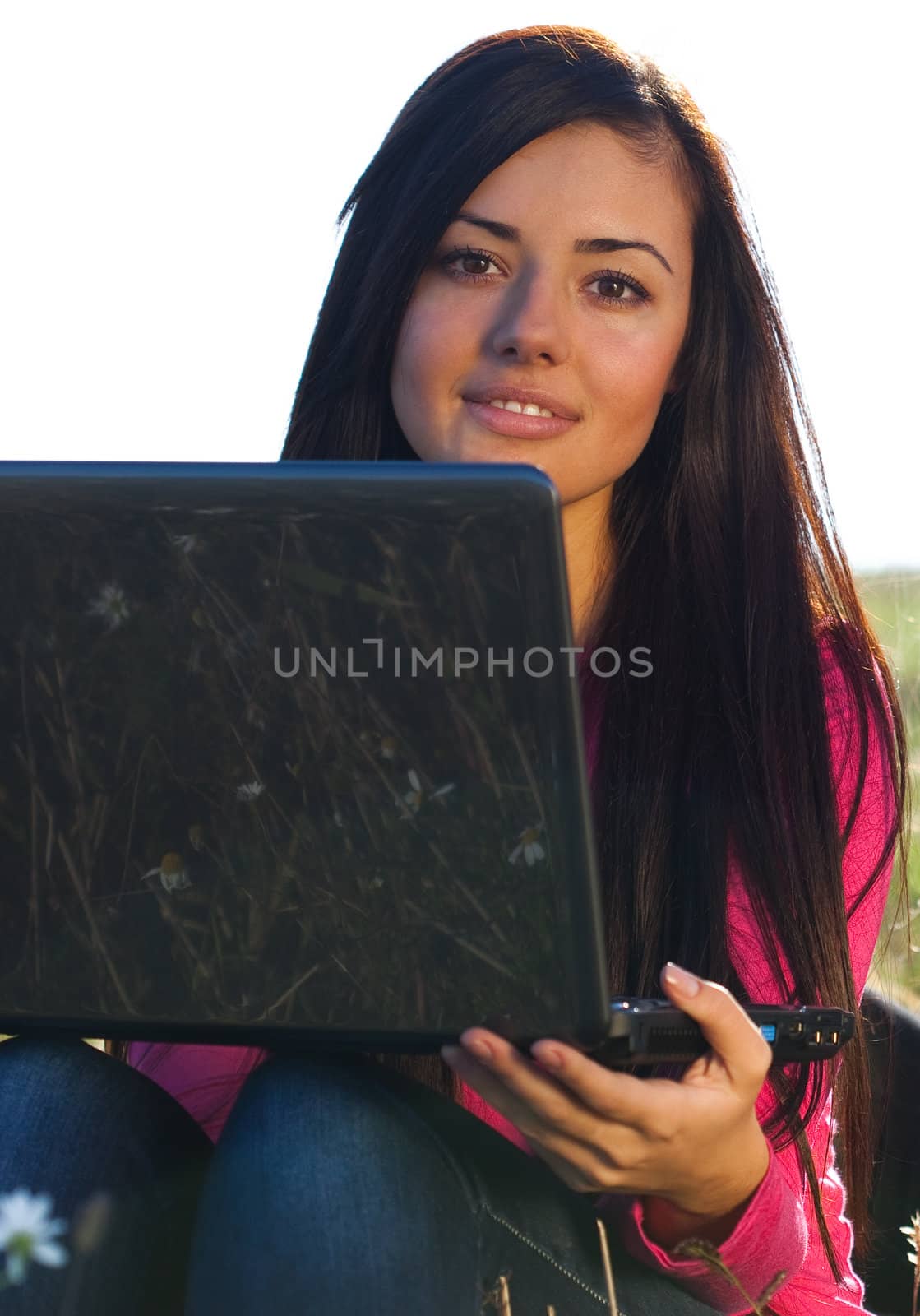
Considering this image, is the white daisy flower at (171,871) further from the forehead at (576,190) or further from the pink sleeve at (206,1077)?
the forehead at (576,190)

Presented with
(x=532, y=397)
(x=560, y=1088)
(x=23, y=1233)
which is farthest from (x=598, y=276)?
(x=23, y=1233)

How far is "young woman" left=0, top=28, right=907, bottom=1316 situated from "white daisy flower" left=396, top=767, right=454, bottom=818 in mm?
155

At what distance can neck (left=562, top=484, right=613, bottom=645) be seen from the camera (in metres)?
1.96

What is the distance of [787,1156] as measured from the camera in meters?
1.51

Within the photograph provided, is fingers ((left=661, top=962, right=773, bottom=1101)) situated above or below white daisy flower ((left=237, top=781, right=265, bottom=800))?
below

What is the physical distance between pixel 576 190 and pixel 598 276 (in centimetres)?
10

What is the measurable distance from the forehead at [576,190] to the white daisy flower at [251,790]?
3.37 feet

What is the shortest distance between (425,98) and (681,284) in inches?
15.9

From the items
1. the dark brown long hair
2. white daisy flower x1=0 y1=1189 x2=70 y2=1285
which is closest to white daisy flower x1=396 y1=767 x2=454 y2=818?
white daisy flower x1=0 y1=1189 x2=70 y2=1285

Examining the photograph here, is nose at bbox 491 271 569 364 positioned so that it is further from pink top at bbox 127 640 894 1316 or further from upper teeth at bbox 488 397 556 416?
pink top at bbox 127 640 894 1316

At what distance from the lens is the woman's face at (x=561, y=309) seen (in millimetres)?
1764

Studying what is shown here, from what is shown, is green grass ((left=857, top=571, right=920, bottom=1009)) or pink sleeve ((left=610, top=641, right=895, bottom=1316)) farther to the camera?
green grass ((left=857, top=571, right=920, bottom=1009))

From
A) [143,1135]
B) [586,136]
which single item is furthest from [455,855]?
[586,136]

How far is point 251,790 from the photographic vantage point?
3.10 feet
